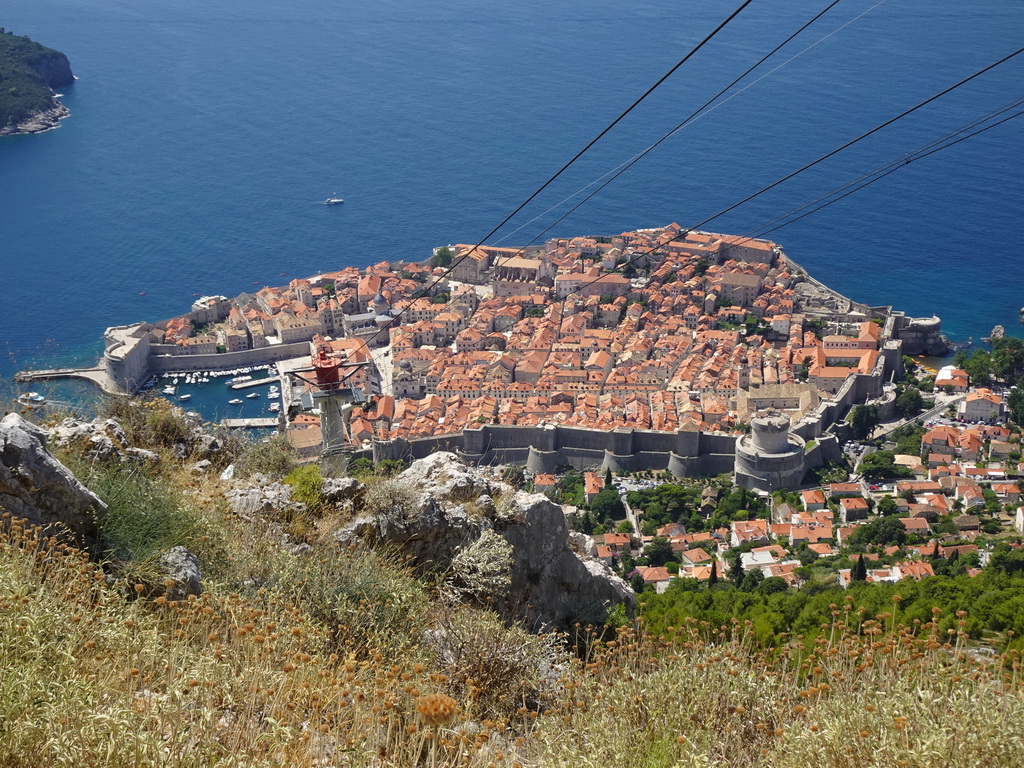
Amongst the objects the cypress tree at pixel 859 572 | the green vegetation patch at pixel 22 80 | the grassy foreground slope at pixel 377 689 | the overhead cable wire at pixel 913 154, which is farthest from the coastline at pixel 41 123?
the grassy foreground slope at pixel 377 689

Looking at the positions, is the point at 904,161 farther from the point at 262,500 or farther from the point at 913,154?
the point at 913,154

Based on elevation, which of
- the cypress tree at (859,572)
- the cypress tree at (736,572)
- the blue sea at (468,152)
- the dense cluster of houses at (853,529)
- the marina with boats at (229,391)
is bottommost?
the marina with boats at (229,391)

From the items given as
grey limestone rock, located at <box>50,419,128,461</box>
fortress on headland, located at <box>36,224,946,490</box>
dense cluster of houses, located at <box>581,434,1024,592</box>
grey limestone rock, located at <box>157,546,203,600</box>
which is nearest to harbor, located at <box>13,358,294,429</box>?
fortress on headland, located at <box>36,224,946,490</box>

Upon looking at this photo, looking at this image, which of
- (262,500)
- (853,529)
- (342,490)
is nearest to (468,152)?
(853,529)

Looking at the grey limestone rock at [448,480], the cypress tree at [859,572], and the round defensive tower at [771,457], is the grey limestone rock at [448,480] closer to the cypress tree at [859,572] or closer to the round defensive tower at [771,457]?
the cypress tree at [859,572]

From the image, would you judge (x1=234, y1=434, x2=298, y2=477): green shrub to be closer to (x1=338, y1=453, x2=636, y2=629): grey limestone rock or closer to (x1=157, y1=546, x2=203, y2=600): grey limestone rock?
(x1=338, y1=453, x2=636, y2=629): grey limestone rock

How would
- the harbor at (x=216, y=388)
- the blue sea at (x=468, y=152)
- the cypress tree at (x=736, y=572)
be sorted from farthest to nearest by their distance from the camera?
the blue sea at (x=468, y=152), the harbor at (x=216, y=388), the cypress tree at (x=736, y=572)

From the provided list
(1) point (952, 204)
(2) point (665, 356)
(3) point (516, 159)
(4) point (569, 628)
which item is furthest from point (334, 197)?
(4) point (569, 628)
